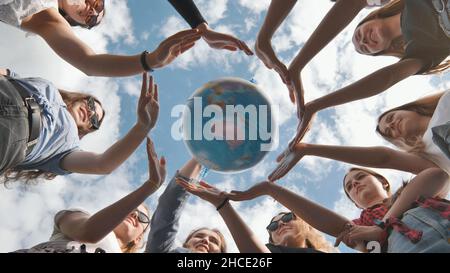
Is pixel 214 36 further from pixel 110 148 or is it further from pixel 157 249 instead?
pixel 157 249

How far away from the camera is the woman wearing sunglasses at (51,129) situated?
3431 mm

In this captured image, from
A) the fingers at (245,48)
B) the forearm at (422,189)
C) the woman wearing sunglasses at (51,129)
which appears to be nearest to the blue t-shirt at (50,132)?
the woman wearing sunglasses at (51,129)

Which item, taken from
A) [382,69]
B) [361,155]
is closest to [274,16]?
[382,69]

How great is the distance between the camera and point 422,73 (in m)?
4.88

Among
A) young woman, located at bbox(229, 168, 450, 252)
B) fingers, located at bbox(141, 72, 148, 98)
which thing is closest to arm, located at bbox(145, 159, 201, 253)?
young woman, located at bbox(229, 168, 450, 252)

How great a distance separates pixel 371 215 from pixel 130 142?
10.0 ft

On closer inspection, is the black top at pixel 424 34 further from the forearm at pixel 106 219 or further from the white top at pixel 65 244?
the white top at pixel 65 244

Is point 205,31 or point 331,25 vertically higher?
point 205,31

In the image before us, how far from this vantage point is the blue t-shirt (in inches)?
159

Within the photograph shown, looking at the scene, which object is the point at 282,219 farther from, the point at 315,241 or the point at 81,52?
the point at 81,52

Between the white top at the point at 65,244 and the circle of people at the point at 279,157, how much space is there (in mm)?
16

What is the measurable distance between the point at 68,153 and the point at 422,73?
4.44 meters

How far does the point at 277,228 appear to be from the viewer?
5.48 meters
